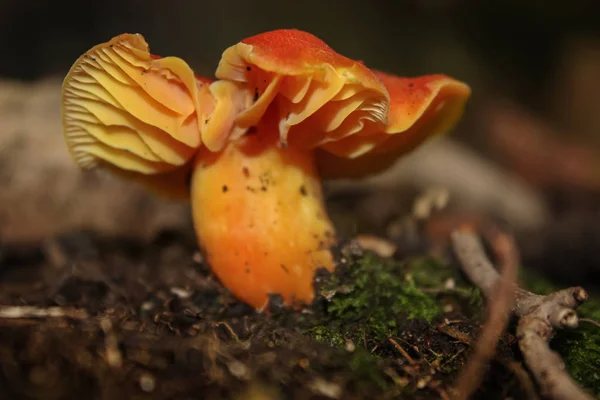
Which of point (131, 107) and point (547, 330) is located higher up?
point (131, 107)

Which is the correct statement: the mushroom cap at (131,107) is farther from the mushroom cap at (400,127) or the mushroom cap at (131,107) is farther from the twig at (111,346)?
the twig at (111,346)

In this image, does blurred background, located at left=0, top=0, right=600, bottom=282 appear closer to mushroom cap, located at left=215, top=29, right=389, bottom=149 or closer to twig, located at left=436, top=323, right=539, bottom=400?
mushroom cap, located at left=215, top=29, right=389, bottom=149

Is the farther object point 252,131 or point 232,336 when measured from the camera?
point 252,131

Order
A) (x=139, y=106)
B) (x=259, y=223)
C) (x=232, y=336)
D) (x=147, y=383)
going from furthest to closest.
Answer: (x=259, y=223) → (x=139, y=106) → (x=232, y=336) → (x=147, y=383)

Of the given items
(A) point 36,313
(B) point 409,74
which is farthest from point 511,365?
(B) point 409,74

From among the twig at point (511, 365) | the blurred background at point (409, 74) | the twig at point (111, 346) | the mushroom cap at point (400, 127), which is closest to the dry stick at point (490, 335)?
the twig at point (511, 365)

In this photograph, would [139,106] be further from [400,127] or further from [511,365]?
[511,365]

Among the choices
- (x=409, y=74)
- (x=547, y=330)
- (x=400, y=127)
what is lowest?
(x=409, y=74)

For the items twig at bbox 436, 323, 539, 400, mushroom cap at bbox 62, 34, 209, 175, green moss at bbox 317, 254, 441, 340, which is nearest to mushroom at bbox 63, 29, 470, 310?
mushroom cap at bbox 62, 34, 209, 175
